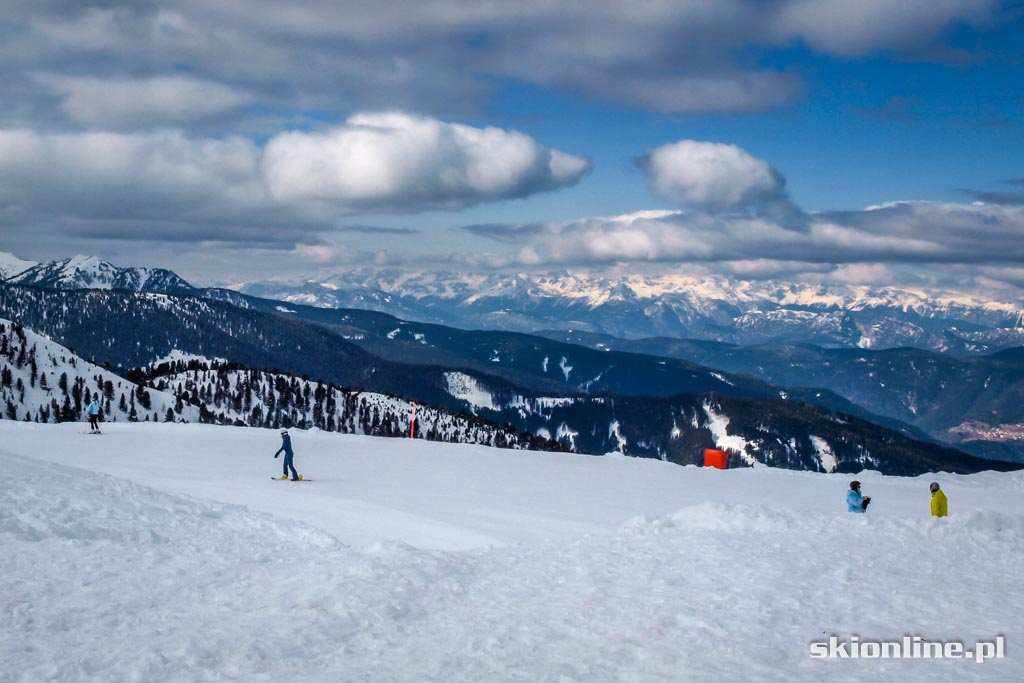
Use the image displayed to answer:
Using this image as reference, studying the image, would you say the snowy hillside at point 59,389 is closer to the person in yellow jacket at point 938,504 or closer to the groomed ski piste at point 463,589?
the groomed ski piste at point 463,589

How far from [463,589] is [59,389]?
156477 mm

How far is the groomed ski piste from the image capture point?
9.42 meters

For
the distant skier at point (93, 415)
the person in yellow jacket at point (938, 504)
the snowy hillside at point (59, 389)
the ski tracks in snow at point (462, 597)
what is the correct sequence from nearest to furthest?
the ski tracks in snow at point (462, 597) → the person in yellow jacket at point (938, 504) → the distant skier at point (93, 415) → the snowy hillside at point (59, 389)

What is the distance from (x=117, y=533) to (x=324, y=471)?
15681 mm

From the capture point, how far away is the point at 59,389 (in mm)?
144375

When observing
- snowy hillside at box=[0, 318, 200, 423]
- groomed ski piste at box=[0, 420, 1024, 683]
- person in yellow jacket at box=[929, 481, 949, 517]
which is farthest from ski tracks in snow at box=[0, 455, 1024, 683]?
snowy hillside at box=[0, 318, 200, 423]

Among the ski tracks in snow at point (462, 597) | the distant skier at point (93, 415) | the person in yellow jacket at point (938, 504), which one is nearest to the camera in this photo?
the ski tracks in snow at point (462, 597)

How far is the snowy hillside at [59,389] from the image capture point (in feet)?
440

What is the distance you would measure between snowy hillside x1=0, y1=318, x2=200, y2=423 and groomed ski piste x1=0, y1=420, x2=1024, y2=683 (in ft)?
Result: 414

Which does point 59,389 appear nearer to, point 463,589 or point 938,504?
point 463,589

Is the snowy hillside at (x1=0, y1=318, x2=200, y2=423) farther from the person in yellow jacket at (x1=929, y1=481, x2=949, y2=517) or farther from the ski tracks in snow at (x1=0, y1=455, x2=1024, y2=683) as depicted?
the person in yellow jacket at (x1=929, y1=481, x2=949, y2=517)

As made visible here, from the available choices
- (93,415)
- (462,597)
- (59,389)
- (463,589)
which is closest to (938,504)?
(463,589)

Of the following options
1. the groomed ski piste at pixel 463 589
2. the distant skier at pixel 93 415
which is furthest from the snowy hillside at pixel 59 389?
the groomed ski piste at pixel 463 589

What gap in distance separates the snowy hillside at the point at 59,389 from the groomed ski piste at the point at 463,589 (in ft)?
414
